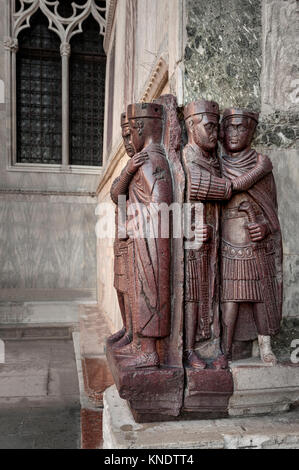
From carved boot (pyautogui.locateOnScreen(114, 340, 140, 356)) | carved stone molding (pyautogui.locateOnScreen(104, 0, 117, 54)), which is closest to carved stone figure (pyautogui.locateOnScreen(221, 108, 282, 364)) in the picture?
carved boot (pyautogui.locateOnScreen(114, 340, 140, 356))

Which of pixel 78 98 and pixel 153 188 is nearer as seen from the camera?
pixel 153 188

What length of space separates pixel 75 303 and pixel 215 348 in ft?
15.5

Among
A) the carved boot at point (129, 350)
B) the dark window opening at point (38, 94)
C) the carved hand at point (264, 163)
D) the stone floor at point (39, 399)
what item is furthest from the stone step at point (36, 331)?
the carved hand at point (264, 163)

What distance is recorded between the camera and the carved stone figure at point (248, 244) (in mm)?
2129

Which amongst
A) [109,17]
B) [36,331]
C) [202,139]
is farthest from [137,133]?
[36,331]

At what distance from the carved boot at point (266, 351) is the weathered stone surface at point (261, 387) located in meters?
0.03

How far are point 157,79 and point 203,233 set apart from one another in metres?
1.24

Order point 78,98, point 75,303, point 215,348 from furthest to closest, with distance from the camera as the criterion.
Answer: point 78,98
point 75,303
point 215,348

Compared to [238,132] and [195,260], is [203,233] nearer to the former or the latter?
[195,260]

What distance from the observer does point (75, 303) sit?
6.62 m

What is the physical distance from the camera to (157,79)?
2789mm

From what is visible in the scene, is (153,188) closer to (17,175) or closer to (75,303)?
(75,303)

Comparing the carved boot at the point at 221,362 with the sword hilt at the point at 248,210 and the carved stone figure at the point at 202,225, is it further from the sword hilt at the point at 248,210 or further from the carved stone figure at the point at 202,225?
the sword hilt at the point at 248,210

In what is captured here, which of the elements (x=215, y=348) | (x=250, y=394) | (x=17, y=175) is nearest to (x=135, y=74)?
(x=215, y=348)
